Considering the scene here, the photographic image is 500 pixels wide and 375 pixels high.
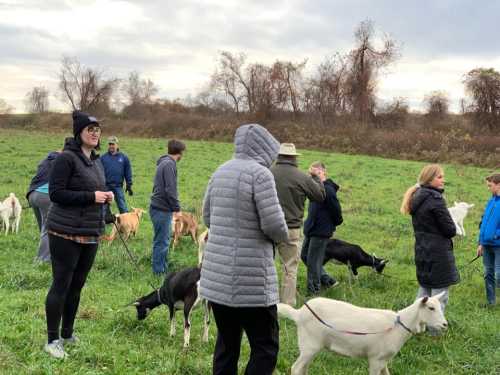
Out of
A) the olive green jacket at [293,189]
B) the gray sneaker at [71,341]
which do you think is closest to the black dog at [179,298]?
the gray sneaker at [71,341]

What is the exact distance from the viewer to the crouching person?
7027 mm

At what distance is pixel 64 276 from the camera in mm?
4262

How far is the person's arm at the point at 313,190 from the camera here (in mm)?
6230

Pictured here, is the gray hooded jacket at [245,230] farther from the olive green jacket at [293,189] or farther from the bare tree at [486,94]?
the bare tree at [486,94]

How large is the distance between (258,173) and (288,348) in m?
2.63

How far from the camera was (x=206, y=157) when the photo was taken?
26.9 m

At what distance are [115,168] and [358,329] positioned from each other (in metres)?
8.19

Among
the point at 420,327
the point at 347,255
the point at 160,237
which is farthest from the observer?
the point at 347,255

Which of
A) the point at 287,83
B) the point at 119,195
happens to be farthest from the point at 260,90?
the point at 119,195

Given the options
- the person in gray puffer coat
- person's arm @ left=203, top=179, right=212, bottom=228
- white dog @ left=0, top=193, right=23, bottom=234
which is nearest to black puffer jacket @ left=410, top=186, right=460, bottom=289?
the person in gray puffer coat

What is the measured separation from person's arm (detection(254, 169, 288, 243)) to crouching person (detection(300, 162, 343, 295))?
3658mm

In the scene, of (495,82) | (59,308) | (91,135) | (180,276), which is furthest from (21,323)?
(495,82)

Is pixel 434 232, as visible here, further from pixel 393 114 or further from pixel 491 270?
pixel 393 114

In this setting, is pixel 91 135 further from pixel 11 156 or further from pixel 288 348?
pixel 11 156
